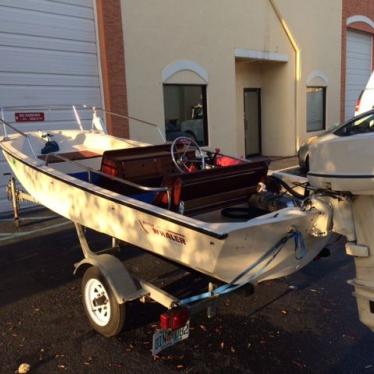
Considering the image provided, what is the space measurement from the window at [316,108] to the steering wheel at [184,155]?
38.5 feet

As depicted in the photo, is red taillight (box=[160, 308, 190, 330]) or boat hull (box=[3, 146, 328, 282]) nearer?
boat hull (box=[3, 146, 328, 282])

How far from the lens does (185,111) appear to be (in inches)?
459

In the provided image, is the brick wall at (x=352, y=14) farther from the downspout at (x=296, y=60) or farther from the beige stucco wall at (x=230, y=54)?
the downspout at (x=296, y=60)

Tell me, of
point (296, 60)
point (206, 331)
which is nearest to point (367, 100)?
point (296, 60)

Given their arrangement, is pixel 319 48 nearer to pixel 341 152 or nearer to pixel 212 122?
pixel 212 122

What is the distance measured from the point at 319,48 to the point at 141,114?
28.5 ft

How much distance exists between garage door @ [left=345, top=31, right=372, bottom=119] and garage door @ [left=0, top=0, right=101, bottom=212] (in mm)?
12494

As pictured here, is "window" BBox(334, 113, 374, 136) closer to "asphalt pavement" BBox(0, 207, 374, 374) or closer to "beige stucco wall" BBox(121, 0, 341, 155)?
"asphalt pavement" BBox(0, 207, 374, 374)

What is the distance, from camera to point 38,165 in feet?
15.0

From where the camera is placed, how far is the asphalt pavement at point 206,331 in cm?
325

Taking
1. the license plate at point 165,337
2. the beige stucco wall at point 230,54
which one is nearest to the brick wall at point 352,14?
the beige stucco wall at point 230,54

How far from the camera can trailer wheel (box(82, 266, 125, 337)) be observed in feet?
11.4

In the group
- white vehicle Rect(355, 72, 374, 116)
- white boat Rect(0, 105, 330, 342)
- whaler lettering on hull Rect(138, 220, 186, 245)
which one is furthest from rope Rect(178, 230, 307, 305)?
white vehicle Rect(355, 72, 374, 116)

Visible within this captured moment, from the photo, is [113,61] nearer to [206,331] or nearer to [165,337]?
Result: [206,331]
